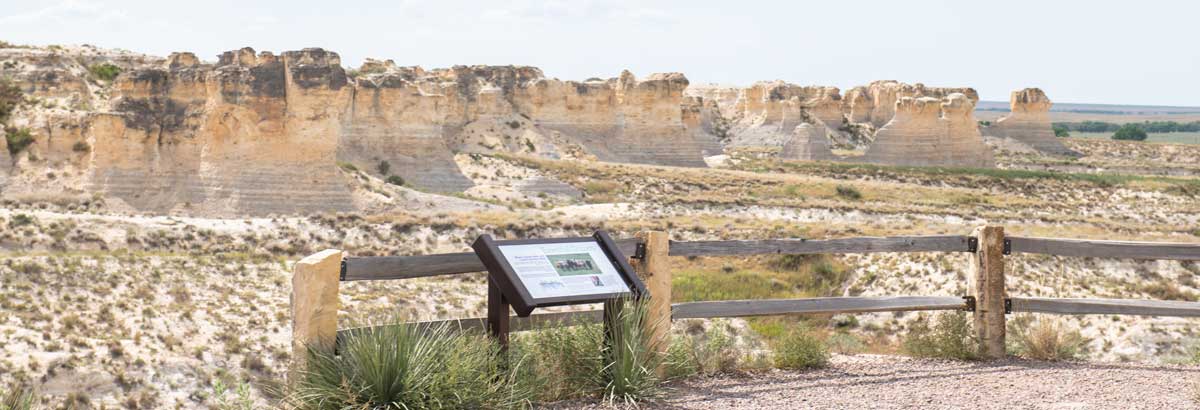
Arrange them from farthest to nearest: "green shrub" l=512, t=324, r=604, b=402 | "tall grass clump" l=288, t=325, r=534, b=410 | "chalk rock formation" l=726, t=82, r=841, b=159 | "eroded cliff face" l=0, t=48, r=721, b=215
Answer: "chalk rock formation" l=726, t=82, r=841, b=159 → "eroded cliff face" l=0, t=48, r=721, b=215 → "green shrub" l=512, t=324, r=604, b=402 → "tall grass clump" l=288, t=325, r=534, b=410

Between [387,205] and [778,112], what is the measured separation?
55237 millimetres

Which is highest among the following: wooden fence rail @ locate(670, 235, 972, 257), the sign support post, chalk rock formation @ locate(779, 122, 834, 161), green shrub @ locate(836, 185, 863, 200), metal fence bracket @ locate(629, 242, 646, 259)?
metal fence bracket @ locate(629, 242, 646, 259)

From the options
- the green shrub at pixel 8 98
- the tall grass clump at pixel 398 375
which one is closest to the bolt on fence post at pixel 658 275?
the tall grass clump at pixel 398 375

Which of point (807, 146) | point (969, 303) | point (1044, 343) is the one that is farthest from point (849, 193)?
point (969, 303)

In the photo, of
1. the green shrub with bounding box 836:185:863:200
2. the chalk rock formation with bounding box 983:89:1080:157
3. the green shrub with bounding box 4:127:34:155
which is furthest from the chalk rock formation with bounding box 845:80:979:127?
the green shrub with bounding box 4:127:34:155

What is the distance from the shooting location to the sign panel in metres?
5.92

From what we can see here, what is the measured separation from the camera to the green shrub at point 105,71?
34.8 m

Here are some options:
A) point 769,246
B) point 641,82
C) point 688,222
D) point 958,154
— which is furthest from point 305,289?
point 958,154

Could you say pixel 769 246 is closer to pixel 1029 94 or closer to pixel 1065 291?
pixel 1065 291

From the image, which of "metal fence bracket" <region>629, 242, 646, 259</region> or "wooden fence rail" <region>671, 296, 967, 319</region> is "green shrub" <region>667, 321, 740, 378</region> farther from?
"metal fence bracket" <region>629, 242, 646, 259</region>

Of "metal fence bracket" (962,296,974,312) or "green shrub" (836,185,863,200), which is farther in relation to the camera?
"green shrub" (836,185,863,200)

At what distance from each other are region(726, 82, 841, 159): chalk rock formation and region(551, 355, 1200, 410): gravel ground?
64070 millimetres

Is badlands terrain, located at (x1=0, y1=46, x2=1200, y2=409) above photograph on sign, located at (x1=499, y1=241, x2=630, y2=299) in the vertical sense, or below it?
below

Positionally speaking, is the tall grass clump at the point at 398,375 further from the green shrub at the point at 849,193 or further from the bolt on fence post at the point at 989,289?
the green shrub at the point at 849,193
